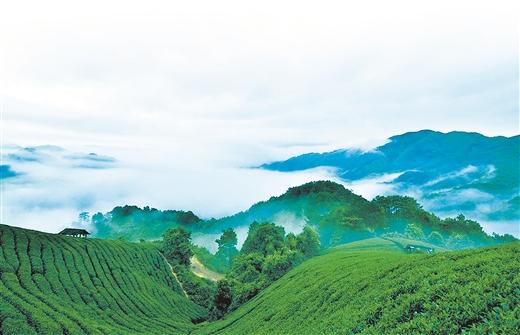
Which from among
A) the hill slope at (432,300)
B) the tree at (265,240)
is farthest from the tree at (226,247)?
the hill slope at (432,300)

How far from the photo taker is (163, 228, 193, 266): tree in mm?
100431

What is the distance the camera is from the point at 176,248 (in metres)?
101

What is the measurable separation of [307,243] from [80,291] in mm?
54632

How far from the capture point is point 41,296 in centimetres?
4247

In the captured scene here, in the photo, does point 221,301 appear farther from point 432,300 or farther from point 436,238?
point 436,238

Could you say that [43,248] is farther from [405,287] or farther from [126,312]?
[405,287]

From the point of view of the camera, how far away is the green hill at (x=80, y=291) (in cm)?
3547

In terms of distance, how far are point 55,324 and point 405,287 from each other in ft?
103

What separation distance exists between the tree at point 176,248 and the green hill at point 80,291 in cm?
1579

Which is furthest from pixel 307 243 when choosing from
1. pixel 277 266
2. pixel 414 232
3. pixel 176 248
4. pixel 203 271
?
pixel 203 271

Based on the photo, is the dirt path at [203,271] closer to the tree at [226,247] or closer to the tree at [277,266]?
the tree at [226,247]

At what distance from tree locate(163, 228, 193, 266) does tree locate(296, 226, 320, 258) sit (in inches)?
1255

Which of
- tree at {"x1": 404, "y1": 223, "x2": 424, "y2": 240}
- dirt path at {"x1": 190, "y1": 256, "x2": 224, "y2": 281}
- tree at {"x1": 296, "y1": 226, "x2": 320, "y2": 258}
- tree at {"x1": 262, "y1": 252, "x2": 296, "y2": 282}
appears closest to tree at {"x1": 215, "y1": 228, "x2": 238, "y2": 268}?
dirt path at {"x1": 190, "y1": 256, "x2": 224, "y2": 281}

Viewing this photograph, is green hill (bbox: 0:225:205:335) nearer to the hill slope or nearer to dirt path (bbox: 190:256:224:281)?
the hill slope
